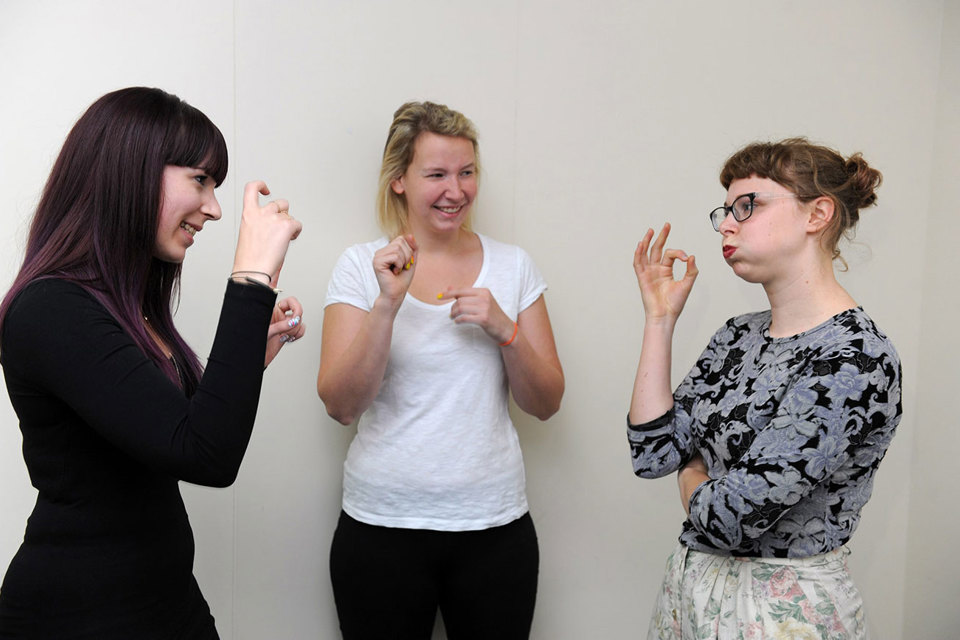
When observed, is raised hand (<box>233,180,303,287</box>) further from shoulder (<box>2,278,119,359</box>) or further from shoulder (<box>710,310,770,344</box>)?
shoulder (<box>710,310,770,344</box>)

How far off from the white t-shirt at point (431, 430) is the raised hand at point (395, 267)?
0.18 meters

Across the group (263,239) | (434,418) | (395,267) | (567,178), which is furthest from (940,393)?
(263,239)

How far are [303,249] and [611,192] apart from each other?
0.91 m

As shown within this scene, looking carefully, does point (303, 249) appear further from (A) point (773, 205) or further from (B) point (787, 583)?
(B) point (787, 583)

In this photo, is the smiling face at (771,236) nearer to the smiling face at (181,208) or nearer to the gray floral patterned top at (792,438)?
the gray floral patterned top at (792,438)

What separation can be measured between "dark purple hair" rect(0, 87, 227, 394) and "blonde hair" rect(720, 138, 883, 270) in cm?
96

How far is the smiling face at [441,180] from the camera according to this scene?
6.31 ft

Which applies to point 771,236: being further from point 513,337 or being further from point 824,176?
point 513,337

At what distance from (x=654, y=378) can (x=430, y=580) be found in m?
0.76

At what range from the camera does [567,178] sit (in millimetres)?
2395

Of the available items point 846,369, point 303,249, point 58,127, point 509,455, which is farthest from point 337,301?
point 846,369

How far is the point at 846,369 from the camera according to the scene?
1.27 meters

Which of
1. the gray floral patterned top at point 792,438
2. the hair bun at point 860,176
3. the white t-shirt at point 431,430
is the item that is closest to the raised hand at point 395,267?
the white t-shirt at point 431,430

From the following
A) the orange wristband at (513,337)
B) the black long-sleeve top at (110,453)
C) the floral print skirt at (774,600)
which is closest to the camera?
the black long-sleeve top at (110,453)
